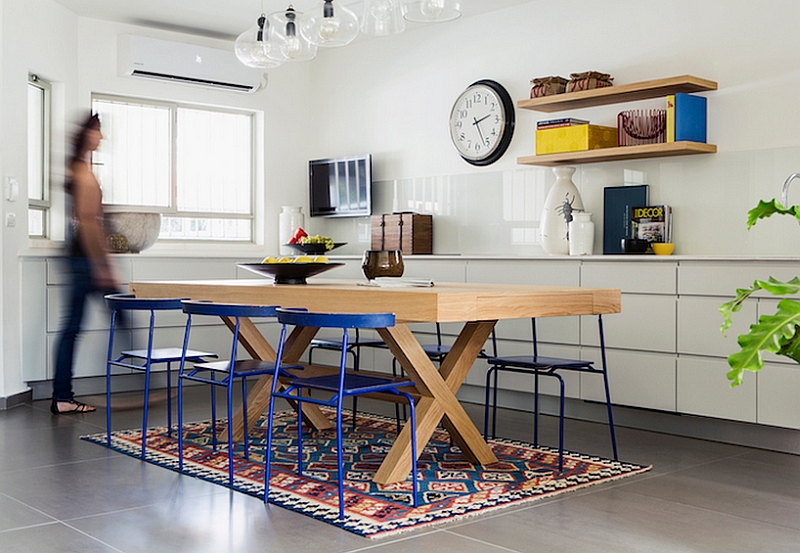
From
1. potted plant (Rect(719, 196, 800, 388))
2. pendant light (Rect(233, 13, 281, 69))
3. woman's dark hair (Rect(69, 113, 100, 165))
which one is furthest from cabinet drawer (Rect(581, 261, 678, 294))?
woman's dark hair (Rect(69, 113, 100, 165))

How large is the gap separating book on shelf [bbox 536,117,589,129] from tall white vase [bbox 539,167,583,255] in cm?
28

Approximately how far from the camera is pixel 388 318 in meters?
3.22

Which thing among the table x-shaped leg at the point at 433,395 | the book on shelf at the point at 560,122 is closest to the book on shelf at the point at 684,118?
the book on shelf at the point at 560,122

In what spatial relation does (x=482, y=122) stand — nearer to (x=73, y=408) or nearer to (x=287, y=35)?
(x=287, y=35)

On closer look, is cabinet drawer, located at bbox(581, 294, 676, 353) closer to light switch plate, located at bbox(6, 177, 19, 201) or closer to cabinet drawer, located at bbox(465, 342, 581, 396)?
cabinet drawer, located at bbox(465, 342, 581, 396)

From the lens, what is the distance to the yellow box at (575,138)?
17.4 ft

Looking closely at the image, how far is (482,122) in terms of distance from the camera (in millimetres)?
6277

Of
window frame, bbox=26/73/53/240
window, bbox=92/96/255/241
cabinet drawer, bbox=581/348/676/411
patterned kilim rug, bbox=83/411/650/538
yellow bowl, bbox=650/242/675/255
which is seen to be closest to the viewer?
patterned kilim rug, bbox=83/411/650/538

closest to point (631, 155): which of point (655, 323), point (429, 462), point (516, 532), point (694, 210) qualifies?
point (694, 210)

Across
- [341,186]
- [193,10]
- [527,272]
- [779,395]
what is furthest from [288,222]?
[779,395]

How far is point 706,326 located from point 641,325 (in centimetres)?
38

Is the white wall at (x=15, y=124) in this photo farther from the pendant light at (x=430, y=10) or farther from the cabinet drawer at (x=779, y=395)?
the cabinet drawer at (x=779, y=395)

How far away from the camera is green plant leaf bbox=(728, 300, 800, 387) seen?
104 inches

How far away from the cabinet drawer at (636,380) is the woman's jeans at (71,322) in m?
3.04
